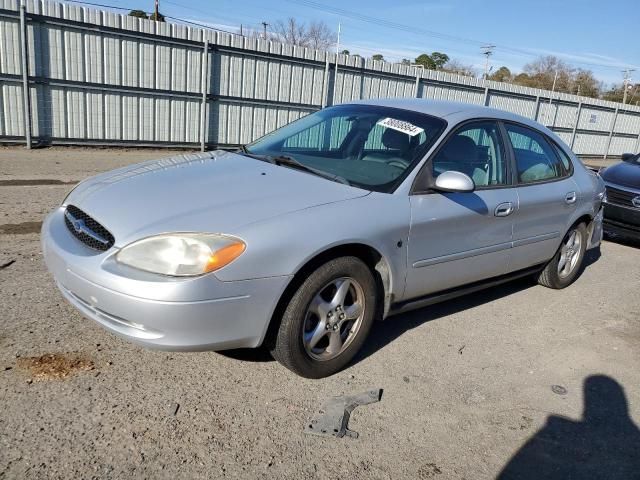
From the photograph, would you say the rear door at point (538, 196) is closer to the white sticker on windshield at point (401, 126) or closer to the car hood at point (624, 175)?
the white sticker on windshield at point (401, 126)

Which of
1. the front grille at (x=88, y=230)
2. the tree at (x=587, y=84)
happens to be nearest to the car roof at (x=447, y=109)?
the front grille at (x=88, y=230)

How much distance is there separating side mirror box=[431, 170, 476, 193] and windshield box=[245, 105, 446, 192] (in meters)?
0.23

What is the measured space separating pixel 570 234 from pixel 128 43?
10073 mm

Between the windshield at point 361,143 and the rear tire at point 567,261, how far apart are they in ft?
7.00

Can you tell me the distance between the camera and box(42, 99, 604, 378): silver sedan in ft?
8.83

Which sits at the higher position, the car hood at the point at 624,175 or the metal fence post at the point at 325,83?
the metal fence post at the point at 325,83

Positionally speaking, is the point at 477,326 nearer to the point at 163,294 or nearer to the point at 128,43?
the point at 163,294

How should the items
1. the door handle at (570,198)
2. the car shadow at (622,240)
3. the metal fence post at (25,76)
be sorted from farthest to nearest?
the metal fence post at (25,76) < the car shadow at (622,240) < the door handle at (570,198)

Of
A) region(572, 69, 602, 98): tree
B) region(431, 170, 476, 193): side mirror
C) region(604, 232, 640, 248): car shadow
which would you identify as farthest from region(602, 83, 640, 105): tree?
region(431, 170, 476, 193): side mirror

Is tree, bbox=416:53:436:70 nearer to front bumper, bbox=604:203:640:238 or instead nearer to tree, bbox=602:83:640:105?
tree, bbox=602:83:640:105

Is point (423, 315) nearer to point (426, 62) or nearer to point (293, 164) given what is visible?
point (293, 164)

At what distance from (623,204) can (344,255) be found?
5.82 meters

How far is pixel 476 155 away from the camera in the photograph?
4.10 m

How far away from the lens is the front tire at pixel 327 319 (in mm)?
2973
